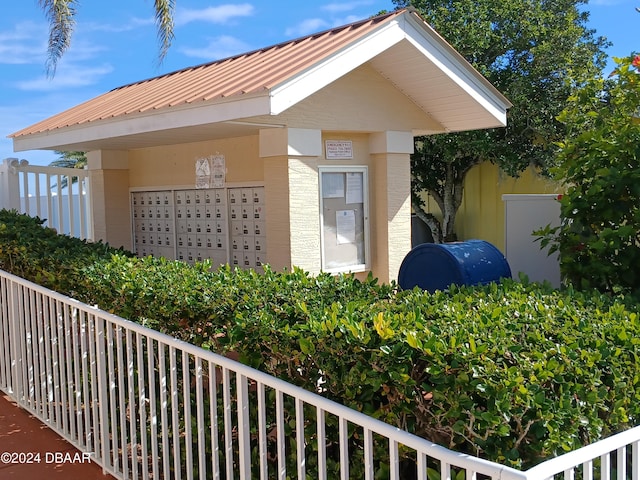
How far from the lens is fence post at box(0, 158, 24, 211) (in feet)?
34.4

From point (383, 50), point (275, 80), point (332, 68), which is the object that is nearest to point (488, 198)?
point (383, 50)

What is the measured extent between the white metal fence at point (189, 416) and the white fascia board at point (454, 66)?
4.74 m

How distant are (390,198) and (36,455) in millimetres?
5132

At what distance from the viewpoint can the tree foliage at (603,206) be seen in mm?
5145

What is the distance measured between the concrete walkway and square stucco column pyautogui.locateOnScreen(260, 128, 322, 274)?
3.16 metres

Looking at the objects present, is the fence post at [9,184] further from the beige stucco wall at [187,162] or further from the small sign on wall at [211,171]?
the small sign on wall at [211,171]

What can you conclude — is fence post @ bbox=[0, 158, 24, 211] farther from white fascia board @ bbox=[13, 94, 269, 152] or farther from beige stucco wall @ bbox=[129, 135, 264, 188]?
beige stucco wall @ bbox=[129, 135, 264, 188]

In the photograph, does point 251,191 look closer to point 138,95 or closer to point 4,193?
point 138,95

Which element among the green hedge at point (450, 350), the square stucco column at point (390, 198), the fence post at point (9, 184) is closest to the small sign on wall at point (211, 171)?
the square stucco column at point (390, 198)

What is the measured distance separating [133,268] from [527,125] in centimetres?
1283

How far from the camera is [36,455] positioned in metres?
4.92

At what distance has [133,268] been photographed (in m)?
5.27

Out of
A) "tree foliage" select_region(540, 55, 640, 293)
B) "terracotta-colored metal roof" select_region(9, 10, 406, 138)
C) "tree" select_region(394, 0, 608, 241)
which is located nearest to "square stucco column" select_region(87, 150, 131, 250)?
"terracotta-colored metal roof" select_region(9, 10, 406, 138)

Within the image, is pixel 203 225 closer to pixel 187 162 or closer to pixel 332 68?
pixel 187 162
